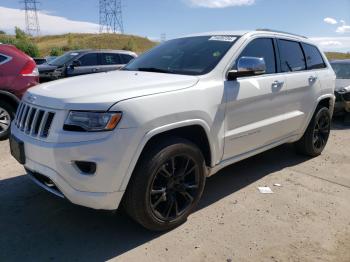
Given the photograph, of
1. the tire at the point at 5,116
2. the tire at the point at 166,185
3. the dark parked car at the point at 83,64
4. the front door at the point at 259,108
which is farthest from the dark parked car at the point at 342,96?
the tire at the point at 5,116

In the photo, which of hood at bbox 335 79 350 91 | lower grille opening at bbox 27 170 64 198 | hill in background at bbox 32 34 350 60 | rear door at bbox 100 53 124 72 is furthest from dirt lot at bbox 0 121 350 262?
hill in background at bbox 32 34 350 60

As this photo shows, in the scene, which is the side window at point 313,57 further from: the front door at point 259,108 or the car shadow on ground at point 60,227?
the car shadow on ground at point 60,227

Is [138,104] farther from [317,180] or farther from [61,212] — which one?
[317,180]

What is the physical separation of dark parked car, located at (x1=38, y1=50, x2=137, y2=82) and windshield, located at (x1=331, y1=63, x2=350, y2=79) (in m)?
6.45

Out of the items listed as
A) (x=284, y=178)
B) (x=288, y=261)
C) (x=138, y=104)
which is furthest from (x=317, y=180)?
(x=138, y=104)

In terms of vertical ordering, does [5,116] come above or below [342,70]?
below

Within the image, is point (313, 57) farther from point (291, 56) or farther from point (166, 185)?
point (166, 185)

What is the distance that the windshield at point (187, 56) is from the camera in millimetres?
3775

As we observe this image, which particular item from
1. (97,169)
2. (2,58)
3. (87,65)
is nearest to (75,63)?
(87,65)

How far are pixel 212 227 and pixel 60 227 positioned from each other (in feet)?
4.69

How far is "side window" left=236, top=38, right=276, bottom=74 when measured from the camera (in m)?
4.11

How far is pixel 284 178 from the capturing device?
187 inches

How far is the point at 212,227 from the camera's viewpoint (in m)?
3.48

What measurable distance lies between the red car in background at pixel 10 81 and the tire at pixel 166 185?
417 centimetres
